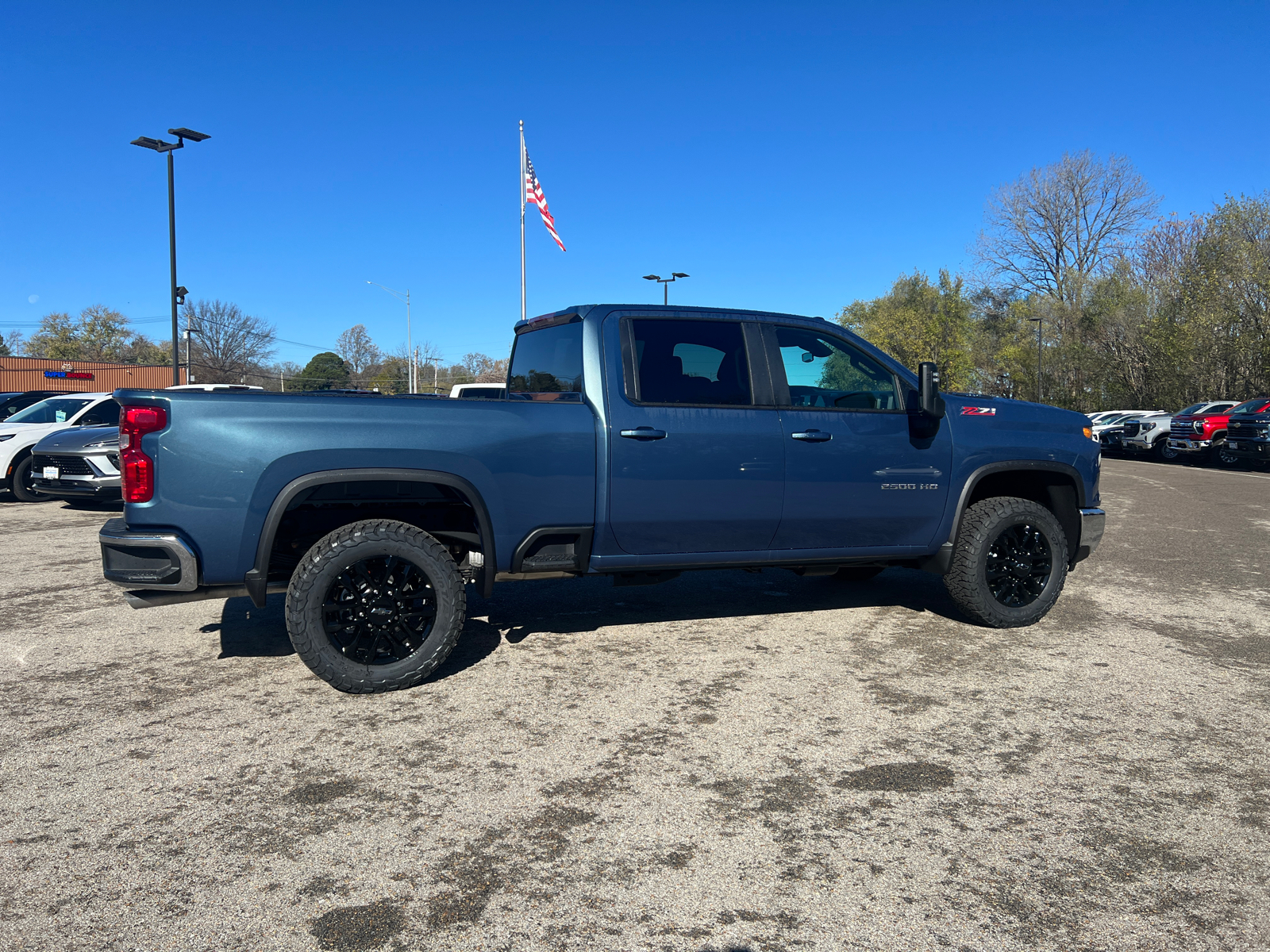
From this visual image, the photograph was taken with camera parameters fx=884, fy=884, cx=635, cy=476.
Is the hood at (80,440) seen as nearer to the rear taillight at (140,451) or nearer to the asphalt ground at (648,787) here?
the asphalt ground at (648,787)

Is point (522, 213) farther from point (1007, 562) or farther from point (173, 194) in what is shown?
point (1007, 562)

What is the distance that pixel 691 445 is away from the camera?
4.89 m

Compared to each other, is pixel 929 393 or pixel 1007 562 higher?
pixel 929 393

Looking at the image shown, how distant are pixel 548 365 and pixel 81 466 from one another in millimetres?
9284

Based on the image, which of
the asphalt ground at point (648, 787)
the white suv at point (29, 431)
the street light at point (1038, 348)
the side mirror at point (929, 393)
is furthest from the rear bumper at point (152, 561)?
the street light at point (1038, 348)

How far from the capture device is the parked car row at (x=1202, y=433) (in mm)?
Result: 22516

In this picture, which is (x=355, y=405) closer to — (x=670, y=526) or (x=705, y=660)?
(x=670, y=526)

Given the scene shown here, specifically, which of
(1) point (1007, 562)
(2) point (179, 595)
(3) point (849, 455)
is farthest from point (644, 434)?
(1) point (1007, 562)

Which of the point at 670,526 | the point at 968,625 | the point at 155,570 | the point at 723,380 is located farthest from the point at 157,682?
the point at 968,625

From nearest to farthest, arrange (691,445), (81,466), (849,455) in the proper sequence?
(691,445) → (849,455) → (81,466)

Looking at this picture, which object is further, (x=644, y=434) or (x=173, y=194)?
(x=173, y=194)

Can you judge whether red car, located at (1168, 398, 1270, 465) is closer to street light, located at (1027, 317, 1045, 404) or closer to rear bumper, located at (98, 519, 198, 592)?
rear bumper, located at (98, 519, 198, 592)

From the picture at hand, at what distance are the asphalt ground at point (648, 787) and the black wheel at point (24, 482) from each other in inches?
343

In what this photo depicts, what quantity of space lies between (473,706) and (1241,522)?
11.2 metres
